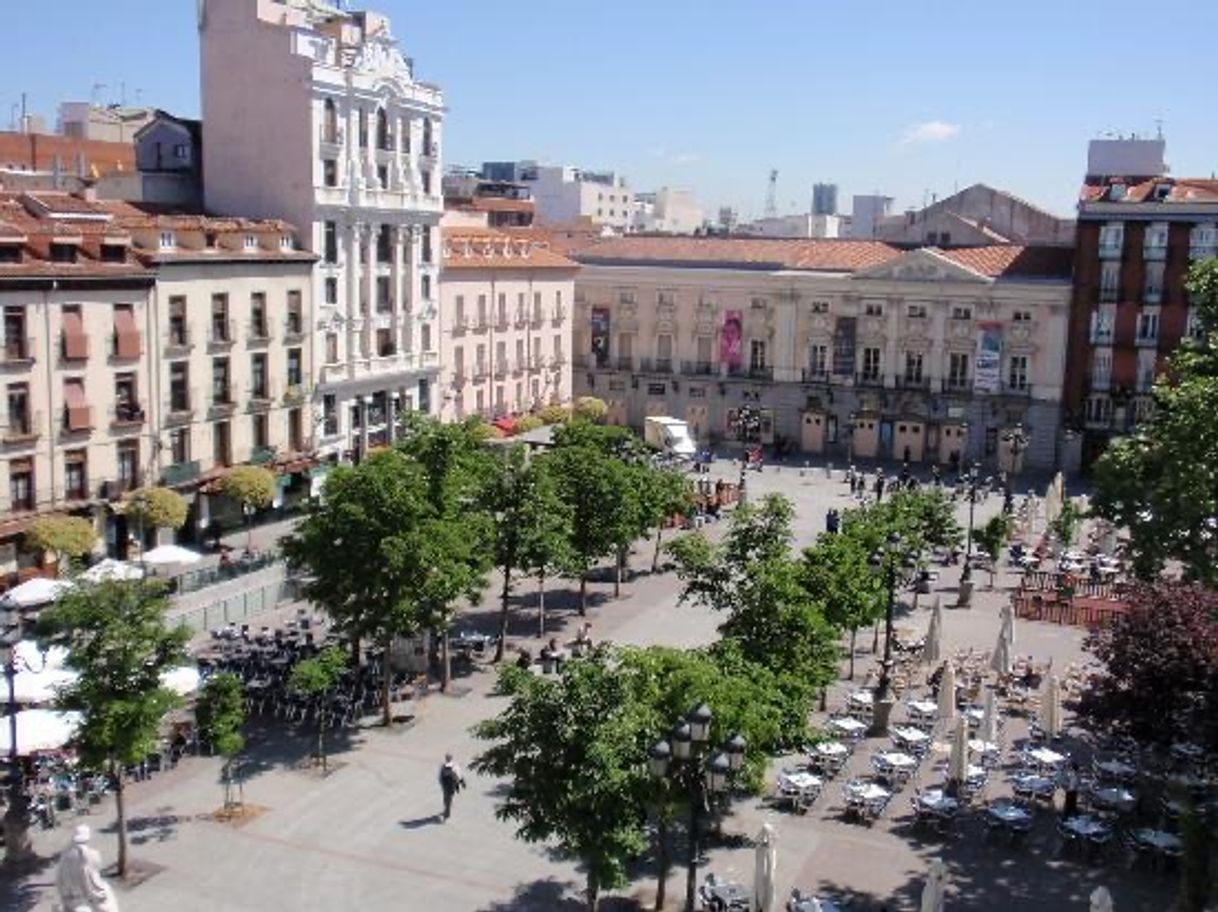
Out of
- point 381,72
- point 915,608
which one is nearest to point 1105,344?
point 915,608

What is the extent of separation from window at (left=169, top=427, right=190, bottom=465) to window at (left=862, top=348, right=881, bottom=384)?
40295 millimetres

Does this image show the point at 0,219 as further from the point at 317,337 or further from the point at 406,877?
the point at 406,877

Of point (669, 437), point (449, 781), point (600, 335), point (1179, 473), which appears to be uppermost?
point (1179, 473)

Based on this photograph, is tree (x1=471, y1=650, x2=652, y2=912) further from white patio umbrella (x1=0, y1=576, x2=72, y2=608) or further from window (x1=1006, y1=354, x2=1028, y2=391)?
window (x1=1006, y1=354, x2=1028, y2=391)

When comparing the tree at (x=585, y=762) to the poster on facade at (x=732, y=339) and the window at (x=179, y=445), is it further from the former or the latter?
the poster on facade at (x=732, y=339)

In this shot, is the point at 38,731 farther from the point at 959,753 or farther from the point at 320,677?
the point at 959,753

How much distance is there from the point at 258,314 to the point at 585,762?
35.4m

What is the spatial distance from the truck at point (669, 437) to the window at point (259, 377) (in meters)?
23.3

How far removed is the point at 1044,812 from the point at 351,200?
3928cm

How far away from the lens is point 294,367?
176ft

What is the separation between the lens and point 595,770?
1998 cm

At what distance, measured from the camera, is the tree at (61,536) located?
39.3 meters

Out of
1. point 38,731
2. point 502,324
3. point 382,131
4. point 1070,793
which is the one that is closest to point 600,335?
point 502,324

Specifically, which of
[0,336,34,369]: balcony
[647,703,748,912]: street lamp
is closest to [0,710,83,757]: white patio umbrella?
[647,703,748,912]: street lamp
